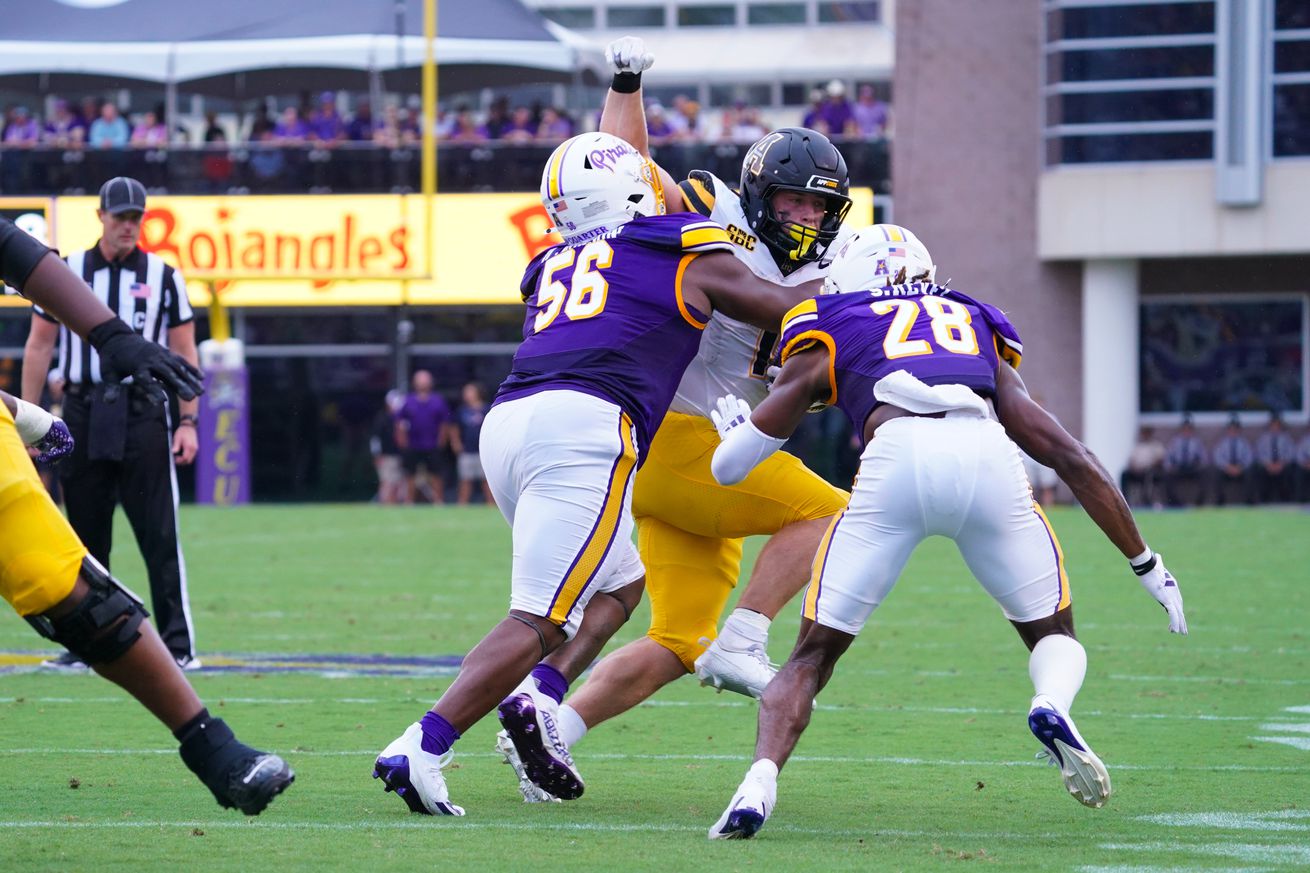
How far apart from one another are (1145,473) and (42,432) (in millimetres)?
21111

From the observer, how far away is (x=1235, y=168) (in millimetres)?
24609

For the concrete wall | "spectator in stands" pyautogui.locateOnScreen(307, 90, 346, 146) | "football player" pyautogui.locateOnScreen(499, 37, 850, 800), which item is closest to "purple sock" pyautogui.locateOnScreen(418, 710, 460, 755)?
"football player" pyautogui.locateOnScreen(499, 37, 850, 800)

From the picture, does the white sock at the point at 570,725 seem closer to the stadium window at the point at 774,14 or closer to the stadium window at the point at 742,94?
the stadium window at the point at 742,94

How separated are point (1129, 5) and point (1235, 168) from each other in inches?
101

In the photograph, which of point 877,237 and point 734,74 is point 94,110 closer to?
point 734,74

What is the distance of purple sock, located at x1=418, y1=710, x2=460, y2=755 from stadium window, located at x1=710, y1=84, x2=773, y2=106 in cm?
3262

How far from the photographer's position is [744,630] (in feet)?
17.8

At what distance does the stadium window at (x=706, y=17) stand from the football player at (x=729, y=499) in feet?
111

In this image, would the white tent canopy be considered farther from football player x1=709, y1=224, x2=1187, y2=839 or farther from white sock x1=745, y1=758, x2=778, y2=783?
white sock x1=745, y1=758, x2=778, y2=783

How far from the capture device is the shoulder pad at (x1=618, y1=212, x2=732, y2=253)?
16.6ft

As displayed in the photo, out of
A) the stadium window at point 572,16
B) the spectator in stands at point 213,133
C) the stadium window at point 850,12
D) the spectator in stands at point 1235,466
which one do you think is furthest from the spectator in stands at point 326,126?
the stadium window at point 850,12

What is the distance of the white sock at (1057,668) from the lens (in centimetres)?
461

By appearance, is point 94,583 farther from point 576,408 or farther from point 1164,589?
point 1164,589

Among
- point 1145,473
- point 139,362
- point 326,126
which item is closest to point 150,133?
point 326,126
